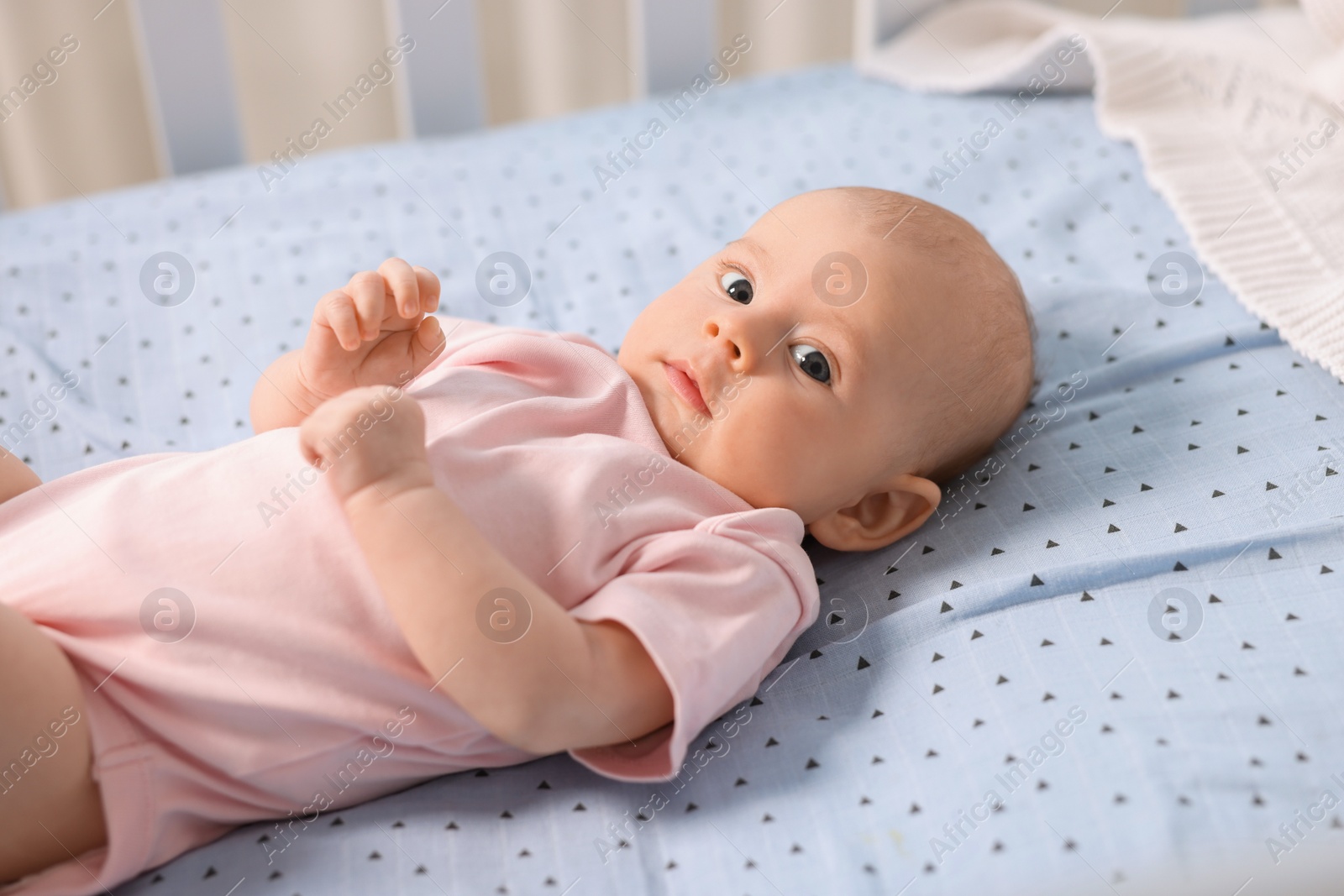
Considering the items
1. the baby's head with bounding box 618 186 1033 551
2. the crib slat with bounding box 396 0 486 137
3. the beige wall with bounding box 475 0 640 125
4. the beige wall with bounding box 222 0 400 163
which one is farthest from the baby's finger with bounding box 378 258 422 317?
the beige wall with bounding box 475 0 640 125

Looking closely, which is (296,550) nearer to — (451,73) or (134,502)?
(134,502)

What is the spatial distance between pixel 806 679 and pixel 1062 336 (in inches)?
19.8

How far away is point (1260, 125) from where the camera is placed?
1.36m

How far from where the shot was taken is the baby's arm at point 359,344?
2.91 ft

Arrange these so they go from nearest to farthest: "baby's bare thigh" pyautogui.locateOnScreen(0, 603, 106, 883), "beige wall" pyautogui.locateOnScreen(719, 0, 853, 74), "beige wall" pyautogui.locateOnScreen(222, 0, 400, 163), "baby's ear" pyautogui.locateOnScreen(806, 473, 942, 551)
→ "baby's bare thigh" pyautogui.locateOnScreen(0, 603, 106, 883) < "baby's ear" pyautogui.locateOnScreen(806, 473, 942, 551) < "beige wall" pyautogui.locateOnScreen(222, 0, 400, 163) < "beige wall" pyautogui.locateOnScreen(719, 0, 853, 74)

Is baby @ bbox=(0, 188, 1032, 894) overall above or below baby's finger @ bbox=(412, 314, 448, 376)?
below

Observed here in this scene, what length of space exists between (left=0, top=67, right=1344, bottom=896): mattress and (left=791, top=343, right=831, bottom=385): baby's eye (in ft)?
0.60

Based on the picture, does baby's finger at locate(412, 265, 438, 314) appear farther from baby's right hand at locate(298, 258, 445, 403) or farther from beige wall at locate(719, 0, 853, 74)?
beige wall at locate(719, 0, 853, 74)

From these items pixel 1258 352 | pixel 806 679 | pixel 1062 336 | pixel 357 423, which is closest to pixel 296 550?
pixel 357 423

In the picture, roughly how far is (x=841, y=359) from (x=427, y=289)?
35cm

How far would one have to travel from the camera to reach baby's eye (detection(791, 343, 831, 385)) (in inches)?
36.6

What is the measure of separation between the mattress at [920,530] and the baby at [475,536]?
51 millimetres

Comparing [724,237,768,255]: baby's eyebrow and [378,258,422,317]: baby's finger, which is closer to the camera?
[378,258,422,317]: baby's finger

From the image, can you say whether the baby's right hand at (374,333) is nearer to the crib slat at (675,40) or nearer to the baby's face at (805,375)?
the baby's face at (805,375)
